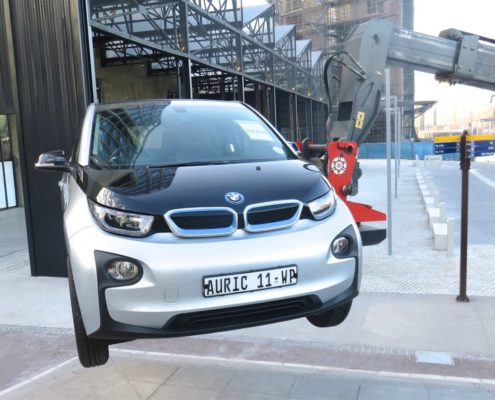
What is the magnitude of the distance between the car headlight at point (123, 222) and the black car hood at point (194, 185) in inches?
1.3

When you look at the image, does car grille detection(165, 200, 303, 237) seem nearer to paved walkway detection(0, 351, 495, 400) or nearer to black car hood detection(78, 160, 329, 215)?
black car hood detection(78, 160, 329, 215)

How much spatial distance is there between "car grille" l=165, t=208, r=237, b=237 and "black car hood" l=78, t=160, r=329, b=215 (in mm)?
37

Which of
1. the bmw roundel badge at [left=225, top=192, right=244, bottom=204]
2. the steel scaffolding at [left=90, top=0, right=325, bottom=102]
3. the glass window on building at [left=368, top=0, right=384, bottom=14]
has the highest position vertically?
Result: the glass window on building at [left=368, top=0, right=384, bottom=14]

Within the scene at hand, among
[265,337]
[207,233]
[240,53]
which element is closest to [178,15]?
[240,53]

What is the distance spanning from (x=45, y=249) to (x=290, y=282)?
4.31 metres

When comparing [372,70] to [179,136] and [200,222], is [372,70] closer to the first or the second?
[179,136]

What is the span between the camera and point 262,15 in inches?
654

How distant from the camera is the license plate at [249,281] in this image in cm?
247

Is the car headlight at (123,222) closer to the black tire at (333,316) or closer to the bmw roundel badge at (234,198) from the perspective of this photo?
the bmw roundel badge at (234,198)

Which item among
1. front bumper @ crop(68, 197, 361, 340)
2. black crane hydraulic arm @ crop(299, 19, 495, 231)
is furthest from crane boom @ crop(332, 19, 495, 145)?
front bumper @ crop(68, 197, 361, 340)

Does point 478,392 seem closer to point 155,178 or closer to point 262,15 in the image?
point 155,178

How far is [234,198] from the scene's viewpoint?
2631 millimetres

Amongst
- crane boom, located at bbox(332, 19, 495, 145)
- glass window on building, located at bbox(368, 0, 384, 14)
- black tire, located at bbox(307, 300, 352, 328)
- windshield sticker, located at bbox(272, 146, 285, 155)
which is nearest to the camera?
black tire, located at bbox(307, 300, 352, 328)

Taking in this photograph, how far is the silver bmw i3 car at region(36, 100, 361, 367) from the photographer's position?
245 centimetres
